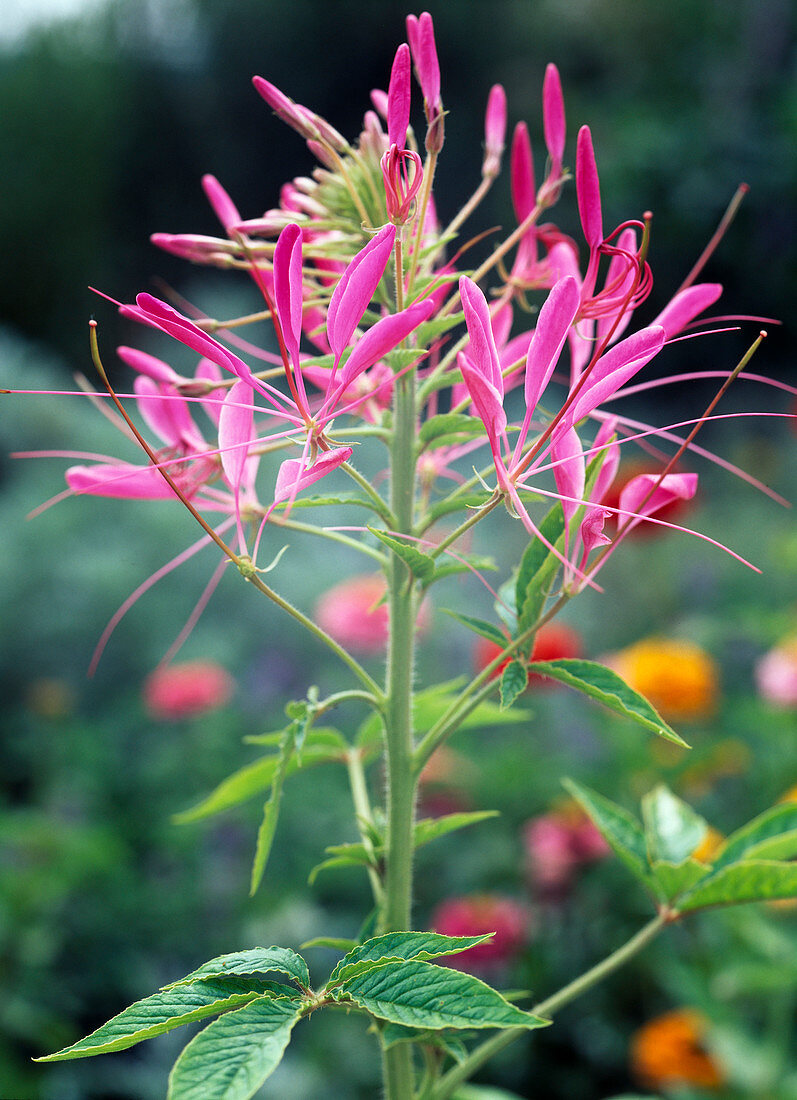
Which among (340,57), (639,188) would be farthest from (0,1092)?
(340,57)

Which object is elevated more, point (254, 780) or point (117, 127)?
point (117, 127)

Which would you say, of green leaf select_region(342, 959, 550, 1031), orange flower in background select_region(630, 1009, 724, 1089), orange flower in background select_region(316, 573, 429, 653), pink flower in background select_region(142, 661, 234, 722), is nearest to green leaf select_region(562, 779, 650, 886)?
green leaf select_region(342, 959, 550, 1031)

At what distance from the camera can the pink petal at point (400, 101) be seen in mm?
374

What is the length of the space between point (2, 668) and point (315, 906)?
1.21 meters

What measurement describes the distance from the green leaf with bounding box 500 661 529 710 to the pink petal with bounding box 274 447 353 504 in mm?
130

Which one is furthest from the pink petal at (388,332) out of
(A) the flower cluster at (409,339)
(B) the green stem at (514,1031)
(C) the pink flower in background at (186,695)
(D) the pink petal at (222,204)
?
(C) the pink flower in background at (186,695)

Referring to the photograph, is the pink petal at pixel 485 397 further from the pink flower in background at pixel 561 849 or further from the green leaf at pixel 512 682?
the pink flower in background at pixel 561 849

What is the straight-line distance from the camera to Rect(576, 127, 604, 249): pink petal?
1.30ft

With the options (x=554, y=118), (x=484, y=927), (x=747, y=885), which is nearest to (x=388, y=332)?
(x=554, y=118)

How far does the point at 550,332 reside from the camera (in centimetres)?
33

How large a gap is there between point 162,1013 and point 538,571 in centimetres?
24

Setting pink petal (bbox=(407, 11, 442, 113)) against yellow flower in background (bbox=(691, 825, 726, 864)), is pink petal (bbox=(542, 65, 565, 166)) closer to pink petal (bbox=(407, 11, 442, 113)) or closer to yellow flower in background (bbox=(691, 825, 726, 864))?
pink petal (bbox=(407, 11, 442, 113))

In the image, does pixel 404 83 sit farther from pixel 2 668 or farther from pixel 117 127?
pixel 117 127

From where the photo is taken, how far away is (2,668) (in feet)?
7.38
